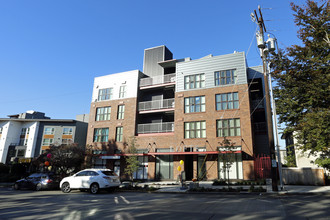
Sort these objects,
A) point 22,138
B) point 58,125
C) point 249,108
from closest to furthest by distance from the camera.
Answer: point 249,108 < point 58,125 < point 22,138

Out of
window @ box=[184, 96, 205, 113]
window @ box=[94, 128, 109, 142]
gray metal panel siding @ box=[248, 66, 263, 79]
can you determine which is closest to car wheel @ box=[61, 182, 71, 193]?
window @ box=[94, 128, 109, 142]

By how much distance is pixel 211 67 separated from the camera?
86.2 ft

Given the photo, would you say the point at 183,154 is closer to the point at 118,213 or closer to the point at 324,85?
the point at 324,85

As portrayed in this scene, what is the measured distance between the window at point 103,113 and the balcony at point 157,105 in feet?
16.4

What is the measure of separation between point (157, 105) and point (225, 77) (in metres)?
9.10

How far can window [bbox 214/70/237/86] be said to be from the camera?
25.0 metres

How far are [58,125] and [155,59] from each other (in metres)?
23.4

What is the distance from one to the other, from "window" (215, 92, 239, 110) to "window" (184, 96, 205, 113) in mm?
1718

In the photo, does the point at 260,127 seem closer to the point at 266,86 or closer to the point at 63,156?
the point at 266,86

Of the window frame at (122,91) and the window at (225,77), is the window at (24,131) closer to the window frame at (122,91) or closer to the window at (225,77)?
the window frame at (122,91)

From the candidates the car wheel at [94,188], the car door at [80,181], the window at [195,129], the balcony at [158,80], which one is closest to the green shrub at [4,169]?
the balcony at [158,80]

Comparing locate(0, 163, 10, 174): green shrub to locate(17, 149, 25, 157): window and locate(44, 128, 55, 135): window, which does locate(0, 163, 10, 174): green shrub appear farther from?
locate(17, 149, 25, 157): window

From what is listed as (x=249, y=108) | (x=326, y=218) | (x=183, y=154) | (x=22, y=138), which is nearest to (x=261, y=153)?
(x=249, y=108)

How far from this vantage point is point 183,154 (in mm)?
24812
